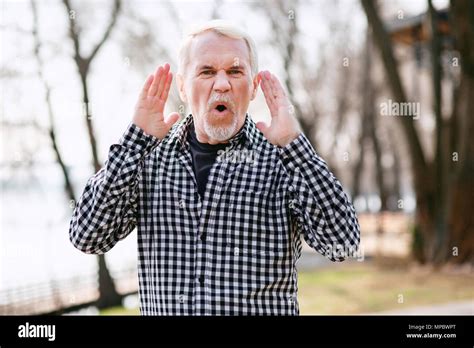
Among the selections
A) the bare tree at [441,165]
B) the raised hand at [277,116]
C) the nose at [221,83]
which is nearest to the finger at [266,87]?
the raised hand at [277,116]

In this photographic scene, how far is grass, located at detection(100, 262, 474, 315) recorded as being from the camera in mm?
5832

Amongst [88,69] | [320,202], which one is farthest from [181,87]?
[88,69]

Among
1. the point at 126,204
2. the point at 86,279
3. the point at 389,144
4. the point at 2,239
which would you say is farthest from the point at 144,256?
the point at 389,144

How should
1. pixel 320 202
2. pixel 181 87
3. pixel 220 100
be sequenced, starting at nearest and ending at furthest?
pixel 320 202 → pixel 220 100 → pixel 181 87

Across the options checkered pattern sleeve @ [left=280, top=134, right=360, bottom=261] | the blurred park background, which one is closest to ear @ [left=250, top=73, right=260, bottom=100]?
checkered pattern sleeve @ [left=280, top=134, right=360, bottom=261]

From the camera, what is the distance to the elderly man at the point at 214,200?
5.25 ft

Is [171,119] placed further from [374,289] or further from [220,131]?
[374,289]

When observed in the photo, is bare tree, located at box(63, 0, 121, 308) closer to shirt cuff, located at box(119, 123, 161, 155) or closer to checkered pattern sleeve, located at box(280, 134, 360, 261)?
shirt cuff, located at box(119, 123, 161, 155)

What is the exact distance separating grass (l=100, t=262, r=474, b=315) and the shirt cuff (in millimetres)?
3647

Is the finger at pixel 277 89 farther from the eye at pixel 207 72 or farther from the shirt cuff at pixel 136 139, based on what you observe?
the shirt cuff at pixel 136 139

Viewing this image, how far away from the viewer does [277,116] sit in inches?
63.7

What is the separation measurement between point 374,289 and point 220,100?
6.00m

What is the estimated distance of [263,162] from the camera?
1.68 meters

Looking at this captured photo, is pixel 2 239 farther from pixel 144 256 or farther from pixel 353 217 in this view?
pixel 353 217
